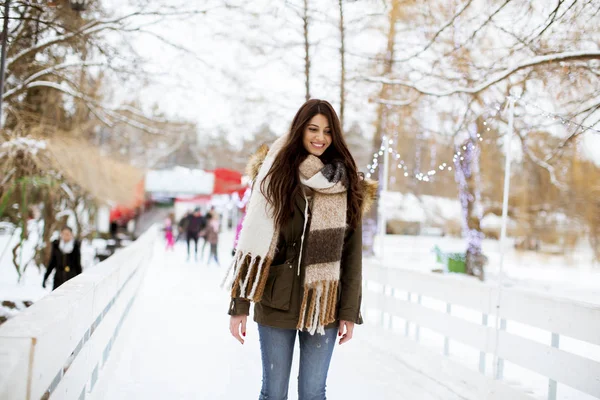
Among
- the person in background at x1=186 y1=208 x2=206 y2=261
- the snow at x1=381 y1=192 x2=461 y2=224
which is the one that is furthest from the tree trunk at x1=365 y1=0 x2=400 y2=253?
the person in background at x1=186 y1=208 x2=206 y2=261

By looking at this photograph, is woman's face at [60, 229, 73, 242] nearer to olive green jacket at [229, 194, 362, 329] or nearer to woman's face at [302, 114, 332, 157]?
olive green jacket at [229, 194, 362, 329]

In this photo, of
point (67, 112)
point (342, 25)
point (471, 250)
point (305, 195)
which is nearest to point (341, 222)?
point (305, 195)

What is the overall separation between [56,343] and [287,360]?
894 millimetres

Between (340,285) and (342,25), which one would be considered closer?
(340,285)

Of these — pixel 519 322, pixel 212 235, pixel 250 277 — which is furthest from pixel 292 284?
pixel 212 235

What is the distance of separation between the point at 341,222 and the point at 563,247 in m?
16.1

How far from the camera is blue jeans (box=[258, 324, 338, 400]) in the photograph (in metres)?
2.51

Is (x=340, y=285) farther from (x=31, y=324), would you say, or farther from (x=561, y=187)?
(x=561, y=187)

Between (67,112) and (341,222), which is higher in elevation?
(67,112)

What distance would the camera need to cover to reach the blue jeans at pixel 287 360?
8.24ft

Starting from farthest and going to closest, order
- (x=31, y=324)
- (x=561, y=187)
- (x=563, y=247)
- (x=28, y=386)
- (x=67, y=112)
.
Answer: (x=563, y=247) → (x=561, y=187) → (x=67, y=112) → (x=31, y=324) → (x=28, y=386)

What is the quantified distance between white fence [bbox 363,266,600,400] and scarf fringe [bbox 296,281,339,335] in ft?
6.30

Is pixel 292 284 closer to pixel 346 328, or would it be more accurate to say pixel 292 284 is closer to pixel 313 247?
pixel 313 247

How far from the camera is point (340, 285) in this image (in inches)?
103
